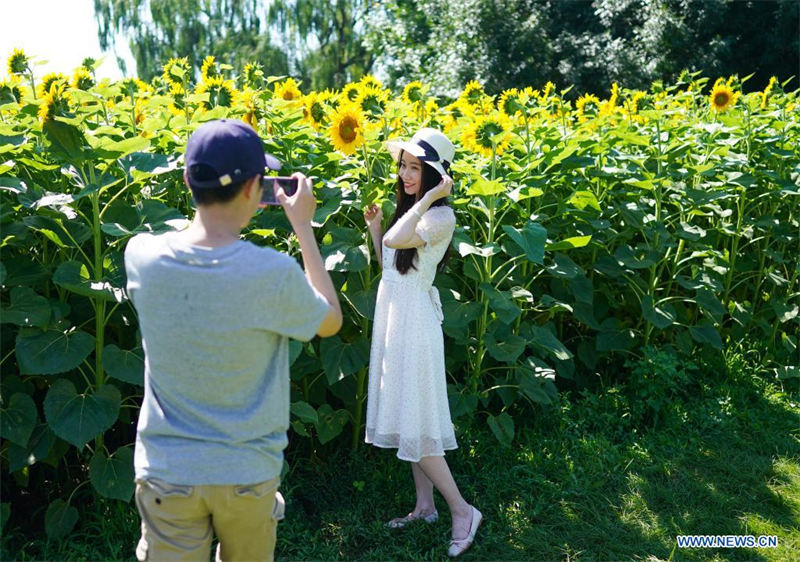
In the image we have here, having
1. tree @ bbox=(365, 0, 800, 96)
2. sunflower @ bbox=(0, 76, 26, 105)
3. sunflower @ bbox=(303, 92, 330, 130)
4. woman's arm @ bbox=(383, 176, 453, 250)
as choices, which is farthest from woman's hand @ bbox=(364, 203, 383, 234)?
tree @ bbox=(365, 0, 800, 96)

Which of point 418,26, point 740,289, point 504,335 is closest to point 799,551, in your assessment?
point 504,335

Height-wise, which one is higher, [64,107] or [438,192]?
[64,107]

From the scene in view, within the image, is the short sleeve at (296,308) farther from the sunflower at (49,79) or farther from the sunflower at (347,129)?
the sunflower at (49,79)

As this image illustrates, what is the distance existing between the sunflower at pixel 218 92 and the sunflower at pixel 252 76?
103 mm

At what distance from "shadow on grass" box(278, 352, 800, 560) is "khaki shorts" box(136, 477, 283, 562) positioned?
129 centimetres

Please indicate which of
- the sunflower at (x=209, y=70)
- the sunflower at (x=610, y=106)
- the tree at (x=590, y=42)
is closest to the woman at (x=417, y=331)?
the sunflower at (x=209, y=70)

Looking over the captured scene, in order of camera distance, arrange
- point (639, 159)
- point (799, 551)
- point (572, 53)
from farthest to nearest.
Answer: point (572, 53) → point (639, 159) → point (799, 551)

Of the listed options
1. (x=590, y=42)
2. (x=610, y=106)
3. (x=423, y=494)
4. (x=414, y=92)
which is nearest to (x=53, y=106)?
(x=423, y=494)

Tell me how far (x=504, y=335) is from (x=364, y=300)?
70 centimetres

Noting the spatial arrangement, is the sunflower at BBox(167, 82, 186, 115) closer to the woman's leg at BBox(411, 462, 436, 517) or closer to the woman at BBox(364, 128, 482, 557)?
the woman at BBox(364, 128, 482, 557)

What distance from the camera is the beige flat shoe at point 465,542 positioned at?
3.23 meters

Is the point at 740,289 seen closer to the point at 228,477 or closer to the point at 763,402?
the point at 763,402

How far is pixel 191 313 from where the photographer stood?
1831mm

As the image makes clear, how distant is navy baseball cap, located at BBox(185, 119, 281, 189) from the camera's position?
1.86 metres
